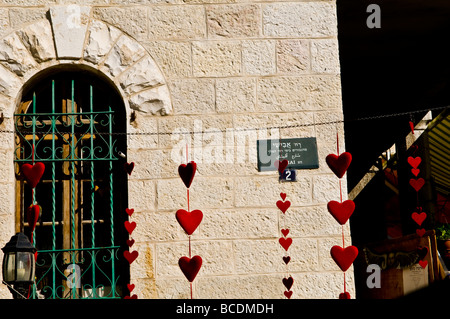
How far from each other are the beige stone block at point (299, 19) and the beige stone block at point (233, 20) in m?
0.08

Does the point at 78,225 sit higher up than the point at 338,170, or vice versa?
the point at 338,170

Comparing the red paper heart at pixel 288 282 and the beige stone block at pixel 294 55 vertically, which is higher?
the beige stone block at pixel 294 55

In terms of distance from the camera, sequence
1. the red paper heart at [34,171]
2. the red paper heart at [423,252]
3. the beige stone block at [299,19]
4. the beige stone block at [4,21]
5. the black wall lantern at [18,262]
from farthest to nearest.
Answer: the red paper heart at [423,252]
the beige stone block at [299,19]
the beige stone block at [4,21]
the red paper heart at [34,171]
the black wall lantern at [18,262]

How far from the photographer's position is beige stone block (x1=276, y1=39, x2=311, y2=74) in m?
4.78

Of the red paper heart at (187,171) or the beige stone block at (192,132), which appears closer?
the red paper heart at (187,171)

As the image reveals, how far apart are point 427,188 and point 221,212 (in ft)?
19.5

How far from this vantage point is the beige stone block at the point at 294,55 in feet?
15.7

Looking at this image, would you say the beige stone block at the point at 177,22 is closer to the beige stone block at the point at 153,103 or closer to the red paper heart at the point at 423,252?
the beige stone block at the point at 153,103

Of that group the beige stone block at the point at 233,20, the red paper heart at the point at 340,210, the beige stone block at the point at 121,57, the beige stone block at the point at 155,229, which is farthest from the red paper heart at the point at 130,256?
the beige stone block at the point at 233,20

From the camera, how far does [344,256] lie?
4.46 meters

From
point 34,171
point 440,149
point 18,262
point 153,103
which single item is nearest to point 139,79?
point 153,103

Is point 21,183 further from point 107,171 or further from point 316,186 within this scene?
point 316,186

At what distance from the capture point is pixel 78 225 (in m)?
4.71

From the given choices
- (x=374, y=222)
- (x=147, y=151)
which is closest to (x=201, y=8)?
(x=147, y=151)
